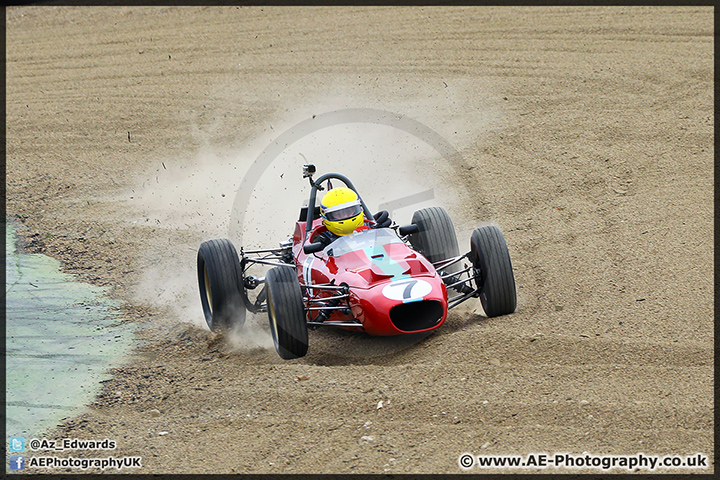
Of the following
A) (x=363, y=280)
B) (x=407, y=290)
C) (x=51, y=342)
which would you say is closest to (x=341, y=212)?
(x=363, y=280)

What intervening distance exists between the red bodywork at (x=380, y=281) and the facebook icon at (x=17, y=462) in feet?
10.5

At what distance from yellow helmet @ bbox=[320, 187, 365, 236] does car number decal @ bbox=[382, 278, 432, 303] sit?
1.46 meters

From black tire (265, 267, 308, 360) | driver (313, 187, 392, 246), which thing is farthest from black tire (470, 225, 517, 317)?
black tire (265, 267, 308, 360)

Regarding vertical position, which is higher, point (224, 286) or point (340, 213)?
point (340, 213)

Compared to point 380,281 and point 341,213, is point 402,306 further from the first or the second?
point 341,213

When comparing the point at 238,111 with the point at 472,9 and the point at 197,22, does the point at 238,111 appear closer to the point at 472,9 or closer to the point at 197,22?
the point at 197,22

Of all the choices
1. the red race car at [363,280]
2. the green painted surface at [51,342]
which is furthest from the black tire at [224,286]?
the green painted surface at [51,342]

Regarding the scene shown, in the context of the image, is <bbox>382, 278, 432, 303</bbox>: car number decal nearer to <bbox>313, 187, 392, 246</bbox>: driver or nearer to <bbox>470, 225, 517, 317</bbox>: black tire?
<bbox>470, 225, 517, 317</bbox>: black tire

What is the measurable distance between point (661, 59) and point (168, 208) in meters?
11.2

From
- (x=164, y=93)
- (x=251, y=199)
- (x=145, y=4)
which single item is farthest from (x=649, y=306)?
(x=145, y=4)

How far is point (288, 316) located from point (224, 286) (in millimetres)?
1388

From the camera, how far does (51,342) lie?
8898mm

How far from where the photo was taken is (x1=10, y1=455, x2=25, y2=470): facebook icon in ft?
20.7

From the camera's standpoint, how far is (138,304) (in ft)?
32.9
